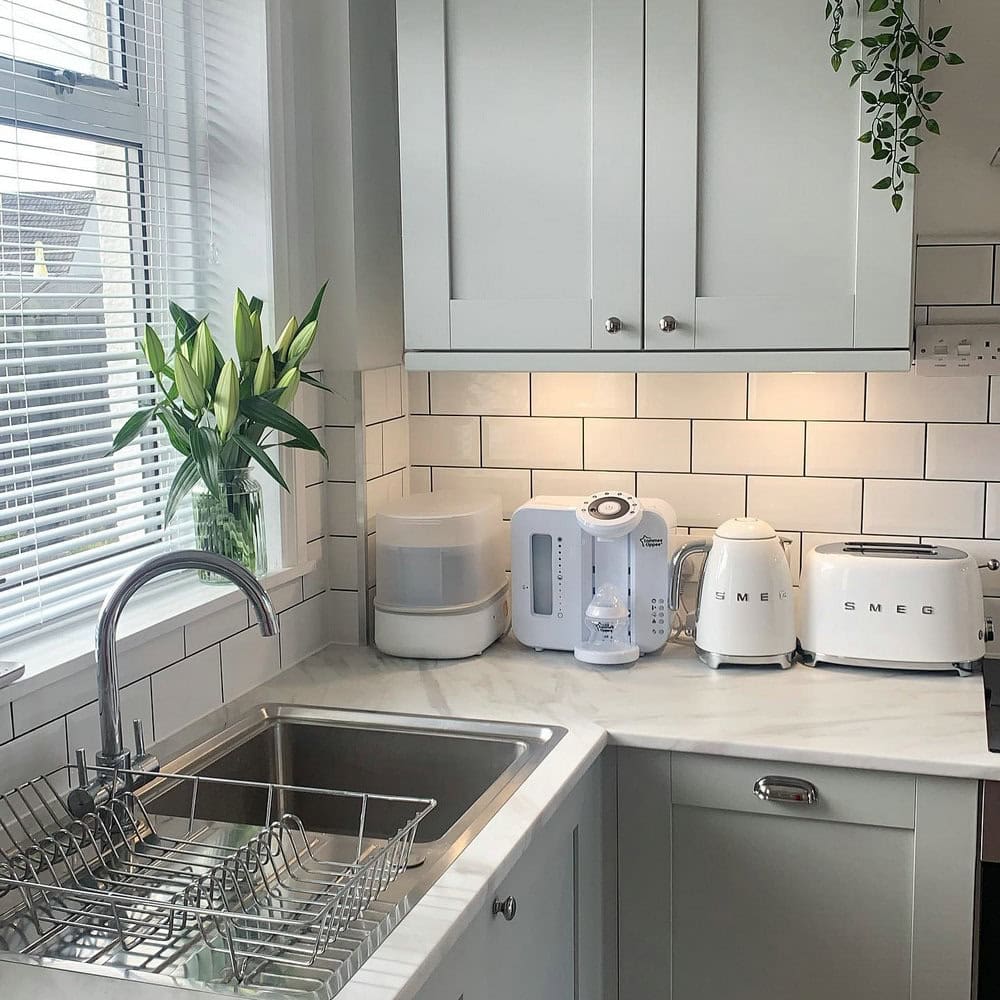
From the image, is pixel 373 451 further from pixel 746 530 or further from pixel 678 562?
pixel 746 530

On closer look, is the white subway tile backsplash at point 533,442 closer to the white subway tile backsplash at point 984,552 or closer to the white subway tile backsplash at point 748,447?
the white subway tile backsplash at point 748,447

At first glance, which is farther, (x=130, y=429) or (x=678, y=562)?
(x=678, y=562)

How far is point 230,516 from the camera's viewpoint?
6.62 ft

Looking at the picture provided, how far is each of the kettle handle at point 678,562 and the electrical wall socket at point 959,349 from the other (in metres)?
0.51

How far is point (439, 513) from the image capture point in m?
2.33

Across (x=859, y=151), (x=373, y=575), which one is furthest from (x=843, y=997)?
(x=859, y=151)

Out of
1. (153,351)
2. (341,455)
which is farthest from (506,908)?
(341,455)

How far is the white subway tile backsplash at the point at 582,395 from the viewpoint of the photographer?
251cm

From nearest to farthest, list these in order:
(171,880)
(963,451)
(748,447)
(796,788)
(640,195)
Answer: (171,880) → (796,788) → (640,195) → (963,451) → (748,447)

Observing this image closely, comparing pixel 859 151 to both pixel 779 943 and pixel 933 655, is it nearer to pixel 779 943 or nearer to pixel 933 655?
pixel 933 655

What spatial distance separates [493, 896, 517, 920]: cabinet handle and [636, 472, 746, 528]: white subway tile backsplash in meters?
1.09

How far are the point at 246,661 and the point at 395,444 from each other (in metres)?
0.61

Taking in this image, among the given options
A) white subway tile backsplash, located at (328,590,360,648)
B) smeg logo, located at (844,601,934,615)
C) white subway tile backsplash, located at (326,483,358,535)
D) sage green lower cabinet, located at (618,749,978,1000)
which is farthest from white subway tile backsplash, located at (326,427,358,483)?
smeg logo, located at (844,601,934,615)

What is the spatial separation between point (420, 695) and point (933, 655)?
34.4 inches
